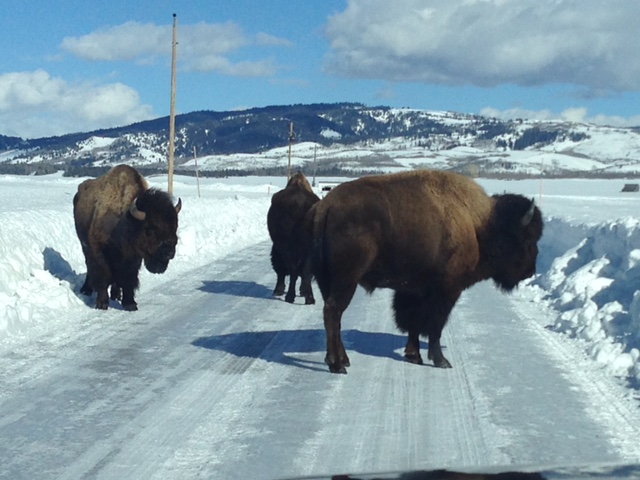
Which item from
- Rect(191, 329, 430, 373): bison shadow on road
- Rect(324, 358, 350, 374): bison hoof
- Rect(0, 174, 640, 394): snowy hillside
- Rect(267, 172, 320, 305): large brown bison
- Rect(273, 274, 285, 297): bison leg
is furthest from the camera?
Rect(273, 274, 285, 297): bison leg

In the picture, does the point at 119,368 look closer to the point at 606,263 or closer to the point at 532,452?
the point at 532,452

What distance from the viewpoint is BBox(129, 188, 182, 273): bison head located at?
36.5ft

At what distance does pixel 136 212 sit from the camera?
442 inches

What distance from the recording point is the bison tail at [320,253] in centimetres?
803

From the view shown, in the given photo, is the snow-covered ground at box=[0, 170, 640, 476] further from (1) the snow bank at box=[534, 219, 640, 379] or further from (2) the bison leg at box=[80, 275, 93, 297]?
(2) the bison leg at box=[80, 275, 93, 297]

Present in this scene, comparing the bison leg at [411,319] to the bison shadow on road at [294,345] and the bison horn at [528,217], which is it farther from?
the bison horn at [528,217]

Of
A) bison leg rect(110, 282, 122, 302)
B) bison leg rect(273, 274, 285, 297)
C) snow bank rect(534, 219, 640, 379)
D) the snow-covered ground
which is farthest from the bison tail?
bison leg rect(273, 274, 285, 297)

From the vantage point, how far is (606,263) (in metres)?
11.9

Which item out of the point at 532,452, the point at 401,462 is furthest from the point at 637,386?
the point at 401,462

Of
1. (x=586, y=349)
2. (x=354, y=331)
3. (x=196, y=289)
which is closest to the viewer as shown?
(x=586, y=349)

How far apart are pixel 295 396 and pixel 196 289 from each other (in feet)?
22.1

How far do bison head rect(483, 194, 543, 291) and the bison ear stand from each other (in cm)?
485

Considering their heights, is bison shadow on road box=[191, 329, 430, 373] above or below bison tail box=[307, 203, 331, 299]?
below

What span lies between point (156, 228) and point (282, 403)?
497cm
